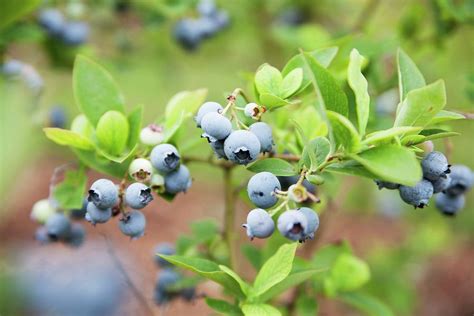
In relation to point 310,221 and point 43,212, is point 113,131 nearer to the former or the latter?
point 43,212

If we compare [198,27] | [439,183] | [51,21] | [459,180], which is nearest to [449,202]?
[459,180]

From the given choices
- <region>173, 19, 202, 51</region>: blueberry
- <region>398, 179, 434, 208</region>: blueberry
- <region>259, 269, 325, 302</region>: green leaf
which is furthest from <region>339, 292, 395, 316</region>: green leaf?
<region>173, 19, 202, 51</region>: blueberry

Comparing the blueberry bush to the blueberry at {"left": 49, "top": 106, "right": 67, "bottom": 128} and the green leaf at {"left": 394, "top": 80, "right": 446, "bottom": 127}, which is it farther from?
the blueberry at {"left": 49, "top": 106, "right": 67, "bottom": 128}

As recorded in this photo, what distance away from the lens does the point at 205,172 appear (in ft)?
15.3

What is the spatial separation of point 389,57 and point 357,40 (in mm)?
247

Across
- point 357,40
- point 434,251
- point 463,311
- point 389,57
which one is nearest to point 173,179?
point 357,40

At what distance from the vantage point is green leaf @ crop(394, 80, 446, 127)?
92cm

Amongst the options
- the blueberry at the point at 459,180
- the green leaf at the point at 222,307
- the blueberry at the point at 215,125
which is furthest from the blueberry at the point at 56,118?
the blueberry at the point at 459,180

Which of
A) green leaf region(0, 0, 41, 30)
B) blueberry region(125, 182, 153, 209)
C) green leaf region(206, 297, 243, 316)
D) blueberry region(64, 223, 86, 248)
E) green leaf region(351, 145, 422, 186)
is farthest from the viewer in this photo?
green leaf region(0, 0, 41, 30)

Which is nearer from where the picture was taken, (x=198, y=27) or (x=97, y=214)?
(x=97, y=214)

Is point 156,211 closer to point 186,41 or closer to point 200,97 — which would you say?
point 186,41

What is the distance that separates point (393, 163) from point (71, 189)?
74 centimetres

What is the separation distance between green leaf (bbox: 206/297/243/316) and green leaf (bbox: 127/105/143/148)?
327mm

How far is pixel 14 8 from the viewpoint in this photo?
5.20 feet
